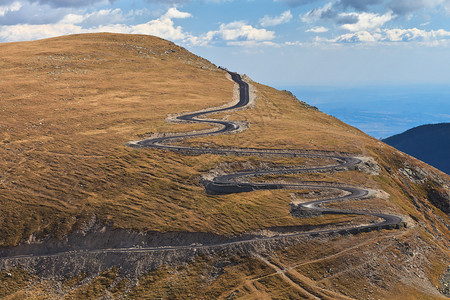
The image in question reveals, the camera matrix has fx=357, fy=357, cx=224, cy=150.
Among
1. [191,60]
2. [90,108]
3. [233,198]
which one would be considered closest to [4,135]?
[90,108]

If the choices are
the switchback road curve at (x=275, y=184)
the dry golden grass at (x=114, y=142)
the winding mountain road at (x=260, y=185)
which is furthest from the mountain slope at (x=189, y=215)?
the switchback road curve at (x=275, y=184)

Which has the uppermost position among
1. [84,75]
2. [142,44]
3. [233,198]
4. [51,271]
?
[142,44]

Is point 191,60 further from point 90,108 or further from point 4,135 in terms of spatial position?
point 4,135

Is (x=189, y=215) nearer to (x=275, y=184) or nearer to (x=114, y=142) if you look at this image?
(x=275, y=184)

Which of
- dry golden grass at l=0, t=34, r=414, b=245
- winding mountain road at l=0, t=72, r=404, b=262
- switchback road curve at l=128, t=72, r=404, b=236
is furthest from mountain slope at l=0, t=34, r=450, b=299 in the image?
switchback road curve at l=128, t=72, r=404, b=236

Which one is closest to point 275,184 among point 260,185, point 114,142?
point 260,185

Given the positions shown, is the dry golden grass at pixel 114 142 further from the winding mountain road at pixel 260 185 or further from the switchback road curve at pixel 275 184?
the switchback road curve at pixel 275 184

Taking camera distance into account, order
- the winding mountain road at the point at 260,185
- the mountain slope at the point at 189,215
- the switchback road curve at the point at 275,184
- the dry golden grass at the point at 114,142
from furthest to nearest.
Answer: the switchback road curve at the point at 275,184 → the dry golden grass at the point at 114,142 → the winding mountain road at the point at 260,185 → the mountain slope at the point at 189,215

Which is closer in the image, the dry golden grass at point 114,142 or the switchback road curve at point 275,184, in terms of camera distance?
the dry golden grass at point 114,142

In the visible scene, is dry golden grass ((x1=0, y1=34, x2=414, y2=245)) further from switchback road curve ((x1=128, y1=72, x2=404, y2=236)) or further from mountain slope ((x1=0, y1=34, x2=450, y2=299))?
switchback road curve ((x1=128, y1=72, x2=404, y2=236))
